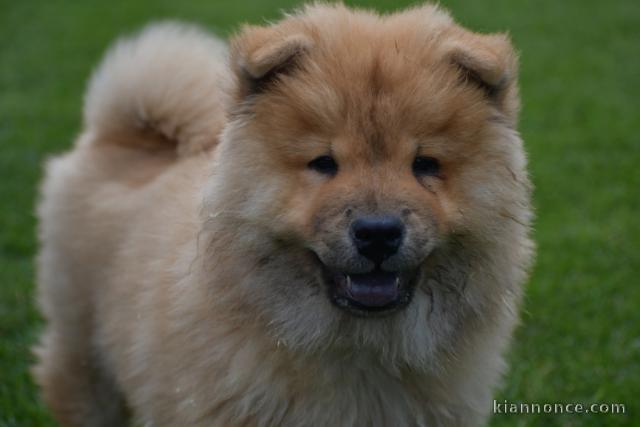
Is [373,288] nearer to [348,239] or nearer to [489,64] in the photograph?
[348,239]

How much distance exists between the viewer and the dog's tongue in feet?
9.87

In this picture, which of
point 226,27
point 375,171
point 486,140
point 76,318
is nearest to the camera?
point 375,171

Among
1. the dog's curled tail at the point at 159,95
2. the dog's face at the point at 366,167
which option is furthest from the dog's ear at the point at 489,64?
the dog's curled tail at the point at 159,95

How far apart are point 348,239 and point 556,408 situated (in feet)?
7.92

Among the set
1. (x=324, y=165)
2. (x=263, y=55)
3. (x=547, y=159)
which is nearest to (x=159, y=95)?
(x=263, y=55)

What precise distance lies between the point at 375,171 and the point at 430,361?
2.55 feet

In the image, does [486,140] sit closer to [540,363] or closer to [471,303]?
[471,303]

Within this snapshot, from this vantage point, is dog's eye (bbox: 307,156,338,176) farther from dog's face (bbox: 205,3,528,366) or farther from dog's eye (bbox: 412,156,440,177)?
dog's eye (bbox: 412,156,440,177)

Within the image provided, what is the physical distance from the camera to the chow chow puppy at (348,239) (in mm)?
2975

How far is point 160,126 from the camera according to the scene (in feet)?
14.9

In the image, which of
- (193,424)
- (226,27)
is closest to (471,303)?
(193,424)

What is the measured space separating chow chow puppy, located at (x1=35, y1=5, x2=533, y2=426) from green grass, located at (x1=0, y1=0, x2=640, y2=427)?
1.63m

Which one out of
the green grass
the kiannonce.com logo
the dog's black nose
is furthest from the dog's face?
the green grass

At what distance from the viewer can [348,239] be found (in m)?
2.85
